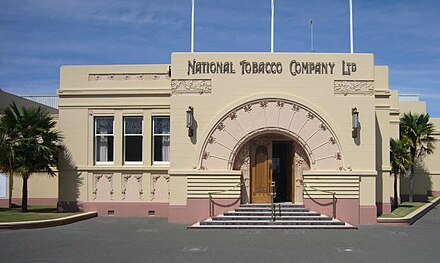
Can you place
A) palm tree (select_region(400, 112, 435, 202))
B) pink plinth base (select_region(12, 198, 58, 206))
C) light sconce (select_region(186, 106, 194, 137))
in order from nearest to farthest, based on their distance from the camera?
light sconce (select_region(186, 106, 194, 137))
pink plinth base (select_region(12, 198, 58, 206))
palm tree (select_region(400, 112, 435, 202))

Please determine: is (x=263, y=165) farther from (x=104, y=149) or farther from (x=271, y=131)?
(x=104, y=149)

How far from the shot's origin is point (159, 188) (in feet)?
75.5

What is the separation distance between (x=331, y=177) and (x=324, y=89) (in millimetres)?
3384

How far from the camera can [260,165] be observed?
21.1 metres

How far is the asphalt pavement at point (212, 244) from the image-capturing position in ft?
41.9

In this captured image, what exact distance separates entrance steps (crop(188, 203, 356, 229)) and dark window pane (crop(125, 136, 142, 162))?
17.9ft

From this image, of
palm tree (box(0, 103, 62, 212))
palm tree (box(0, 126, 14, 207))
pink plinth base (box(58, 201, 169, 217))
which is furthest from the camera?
pink plinth base (box(58, 201, 169, 217))

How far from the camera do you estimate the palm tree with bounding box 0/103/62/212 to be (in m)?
21.2

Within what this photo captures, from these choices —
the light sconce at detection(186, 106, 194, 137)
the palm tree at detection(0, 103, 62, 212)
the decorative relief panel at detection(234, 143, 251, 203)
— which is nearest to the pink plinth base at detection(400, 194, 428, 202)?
the decorative relief panel at detection(234, 143, 251, 203)

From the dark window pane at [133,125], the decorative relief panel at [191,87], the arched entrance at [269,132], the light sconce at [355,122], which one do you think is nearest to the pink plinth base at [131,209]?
the dark window pane at [133,125]

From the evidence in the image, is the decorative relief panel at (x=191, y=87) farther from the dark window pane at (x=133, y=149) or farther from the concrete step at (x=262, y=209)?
the concrete step at (x=262, y=209)

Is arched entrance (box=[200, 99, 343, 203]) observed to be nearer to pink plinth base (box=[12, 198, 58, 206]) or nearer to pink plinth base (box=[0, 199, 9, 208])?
pink plinth base (box=[12, 198, 58, 206])

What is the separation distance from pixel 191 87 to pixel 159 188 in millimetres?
5000

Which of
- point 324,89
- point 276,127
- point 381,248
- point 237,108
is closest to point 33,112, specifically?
point 237,108
